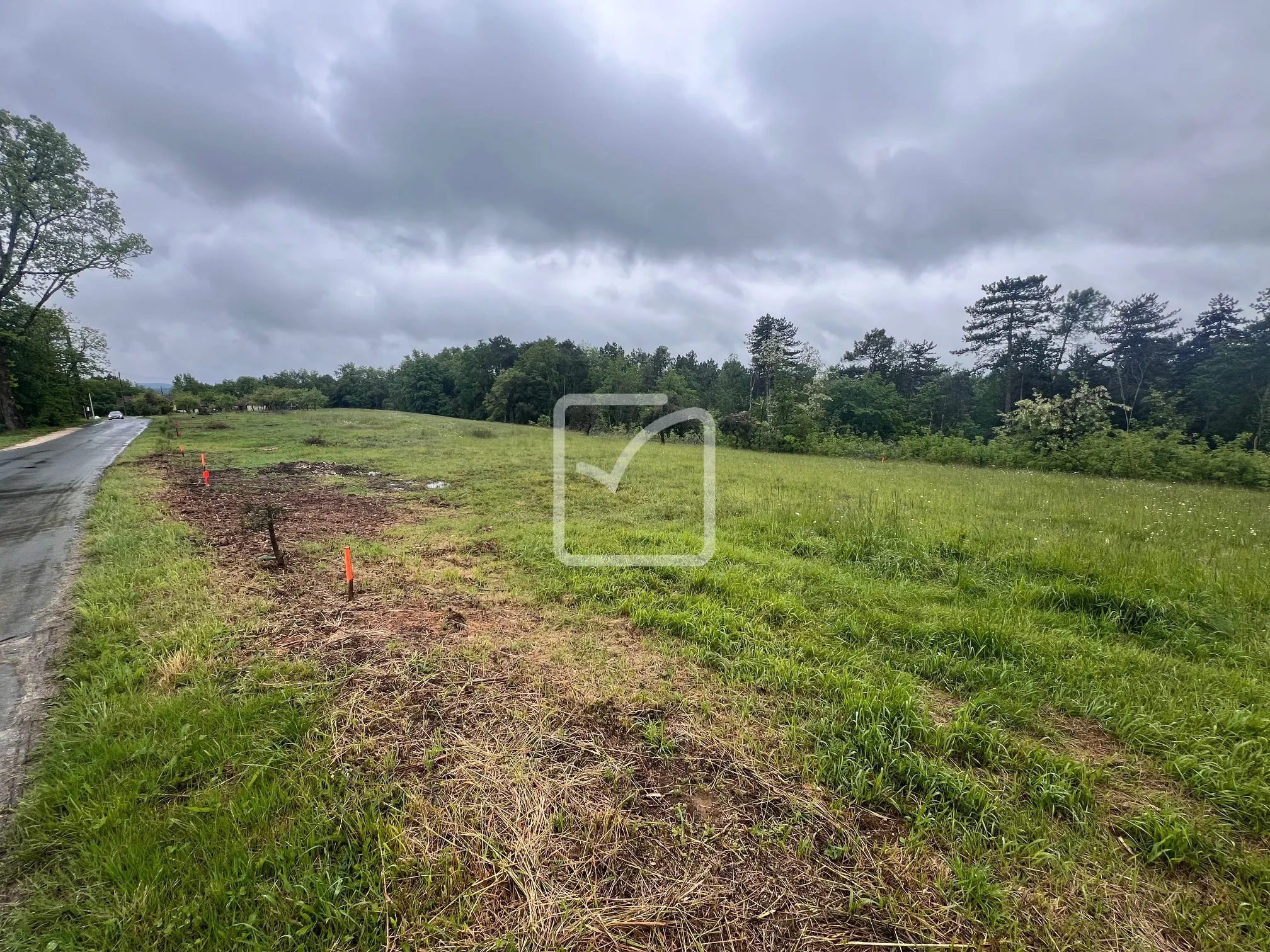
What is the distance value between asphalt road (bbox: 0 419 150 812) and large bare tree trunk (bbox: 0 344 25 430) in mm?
17441

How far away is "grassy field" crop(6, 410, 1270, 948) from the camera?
1.81m

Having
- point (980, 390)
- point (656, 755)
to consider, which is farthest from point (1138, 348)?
point (656, 755)

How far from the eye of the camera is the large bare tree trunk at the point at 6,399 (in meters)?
21.7

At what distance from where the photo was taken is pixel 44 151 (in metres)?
20.7

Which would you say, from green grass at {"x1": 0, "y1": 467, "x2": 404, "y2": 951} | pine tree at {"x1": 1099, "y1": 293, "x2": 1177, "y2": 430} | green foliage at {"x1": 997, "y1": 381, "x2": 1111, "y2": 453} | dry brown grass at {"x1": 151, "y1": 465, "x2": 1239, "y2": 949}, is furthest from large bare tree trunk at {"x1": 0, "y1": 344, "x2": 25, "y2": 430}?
pine tree at {"x1": 1099, "y1": 293, "x2": 1177, "y2": 430}

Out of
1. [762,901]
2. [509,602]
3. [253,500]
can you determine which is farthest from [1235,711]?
[253,500]

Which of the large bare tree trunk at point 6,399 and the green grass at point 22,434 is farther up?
the large bare tree trunk at point 6,399

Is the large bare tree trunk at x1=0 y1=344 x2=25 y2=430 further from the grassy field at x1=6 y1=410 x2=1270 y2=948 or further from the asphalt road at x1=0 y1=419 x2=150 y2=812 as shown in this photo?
the grassy field at x1=6 y1=410 x2=1270 y2=948

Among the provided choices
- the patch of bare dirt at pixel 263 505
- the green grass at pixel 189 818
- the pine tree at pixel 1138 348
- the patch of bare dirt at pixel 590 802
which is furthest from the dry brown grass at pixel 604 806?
the pine tree at pixel 1138 348

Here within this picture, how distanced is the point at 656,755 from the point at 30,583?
21.6ft

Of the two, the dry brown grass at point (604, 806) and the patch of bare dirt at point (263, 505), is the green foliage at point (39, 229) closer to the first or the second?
the patch of bare dirt at point (263, 505)

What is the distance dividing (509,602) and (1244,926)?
464cm

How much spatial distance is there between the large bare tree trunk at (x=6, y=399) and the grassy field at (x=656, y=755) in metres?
29.0

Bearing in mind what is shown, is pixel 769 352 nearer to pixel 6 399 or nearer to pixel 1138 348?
pixel 1138 348
